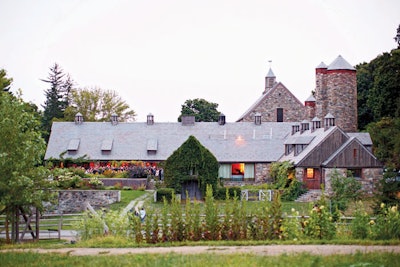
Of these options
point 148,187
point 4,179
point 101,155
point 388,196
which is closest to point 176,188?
point 148,187

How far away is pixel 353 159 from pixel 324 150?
2.00 m

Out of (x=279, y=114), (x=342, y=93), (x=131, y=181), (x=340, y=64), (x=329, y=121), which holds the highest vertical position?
(x=340, y=64)

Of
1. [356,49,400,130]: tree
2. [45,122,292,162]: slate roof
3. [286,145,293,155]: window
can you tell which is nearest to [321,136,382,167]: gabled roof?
[356,49,400,130]: tree

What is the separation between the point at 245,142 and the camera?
53.7 m

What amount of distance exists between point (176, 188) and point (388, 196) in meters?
17.4

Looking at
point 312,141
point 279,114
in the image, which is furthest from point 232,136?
point 279,114

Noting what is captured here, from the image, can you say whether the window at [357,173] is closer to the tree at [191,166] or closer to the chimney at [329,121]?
the chimney at [329,121]

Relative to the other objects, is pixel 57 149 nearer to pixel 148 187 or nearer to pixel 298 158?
pixel 148 187

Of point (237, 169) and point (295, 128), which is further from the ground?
point (295, 128)

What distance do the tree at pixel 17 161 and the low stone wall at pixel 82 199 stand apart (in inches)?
616

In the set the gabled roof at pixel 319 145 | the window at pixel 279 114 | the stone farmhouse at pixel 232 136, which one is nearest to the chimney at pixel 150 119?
the stone farmhouse at pixel 232 136

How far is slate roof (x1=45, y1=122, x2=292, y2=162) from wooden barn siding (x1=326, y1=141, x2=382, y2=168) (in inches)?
330

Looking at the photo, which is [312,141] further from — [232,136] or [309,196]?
[232,136]

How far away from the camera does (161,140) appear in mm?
54438
